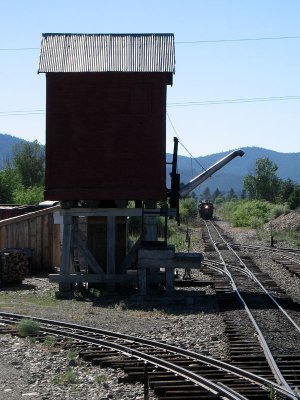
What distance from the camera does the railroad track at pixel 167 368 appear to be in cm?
953

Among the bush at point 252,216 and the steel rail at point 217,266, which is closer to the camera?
the steel rail at point 217,266

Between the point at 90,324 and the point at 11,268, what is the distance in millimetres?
7983

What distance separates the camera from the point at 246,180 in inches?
5408

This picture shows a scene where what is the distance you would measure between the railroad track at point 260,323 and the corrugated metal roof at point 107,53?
6.17 m

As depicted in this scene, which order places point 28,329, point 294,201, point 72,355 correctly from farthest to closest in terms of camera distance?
1. point 294,201
2. point 28,329
3. point 72,355

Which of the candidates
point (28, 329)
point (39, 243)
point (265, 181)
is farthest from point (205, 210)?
point (28, 329)

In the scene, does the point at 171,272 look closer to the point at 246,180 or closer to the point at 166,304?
the point at 166,304

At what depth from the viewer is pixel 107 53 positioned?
21469mm

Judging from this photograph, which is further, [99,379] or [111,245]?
[111,245]

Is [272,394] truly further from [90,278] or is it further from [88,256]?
[88,256]

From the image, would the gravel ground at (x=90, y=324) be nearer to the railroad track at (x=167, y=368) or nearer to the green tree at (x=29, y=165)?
the railroad track at (x=167, y=368)

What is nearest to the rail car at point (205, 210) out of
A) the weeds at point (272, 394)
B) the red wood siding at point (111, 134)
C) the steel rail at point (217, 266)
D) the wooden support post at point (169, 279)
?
the steel rail at point (217, 266)

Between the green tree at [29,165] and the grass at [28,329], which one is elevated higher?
the green tree at [29,165]

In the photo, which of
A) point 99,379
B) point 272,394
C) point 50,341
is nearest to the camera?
point 272,394
